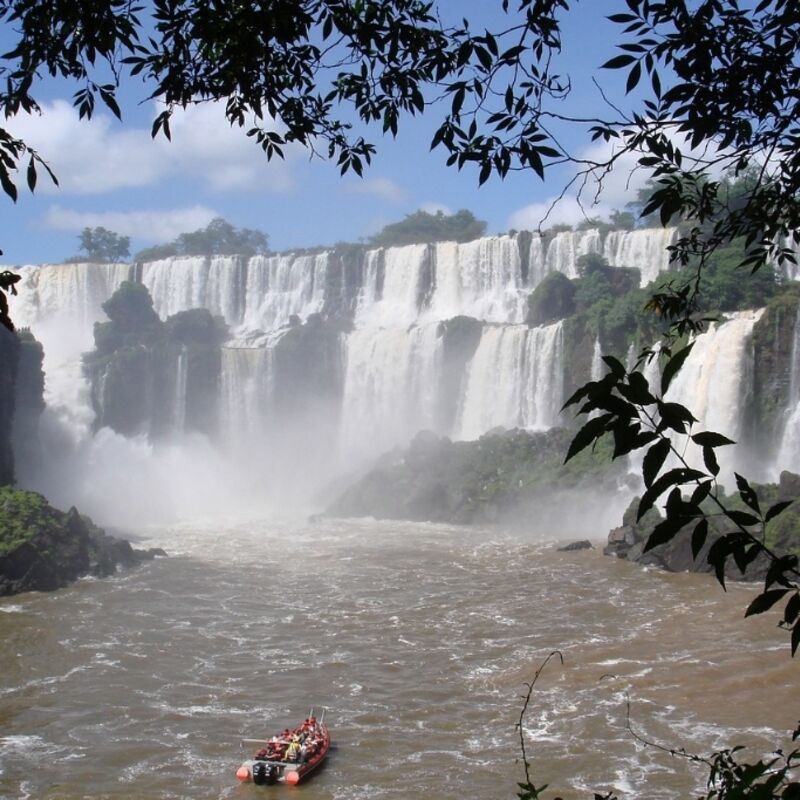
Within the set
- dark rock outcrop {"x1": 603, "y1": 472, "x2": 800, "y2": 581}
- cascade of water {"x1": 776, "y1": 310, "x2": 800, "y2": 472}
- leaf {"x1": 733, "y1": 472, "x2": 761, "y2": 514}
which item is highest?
leaf {"x1": 733, "y1": 472, "x2": 761, "y2": 514}

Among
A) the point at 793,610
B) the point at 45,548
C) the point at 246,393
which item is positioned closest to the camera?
the point at 793,610

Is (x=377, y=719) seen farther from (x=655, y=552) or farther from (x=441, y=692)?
(x=655, y=552)

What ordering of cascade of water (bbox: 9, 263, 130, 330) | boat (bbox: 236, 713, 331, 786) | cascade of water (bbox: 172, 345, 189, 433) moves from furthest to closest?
1. cascade of water (bbox: 9, 263, 130, 330)
2. cascade of water (bbox: 172, 345, 189, 433)
3. boat (bbox: 236, 713, 331, 786)

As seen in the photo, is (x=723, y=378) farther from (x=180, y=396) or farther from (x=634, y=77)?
(x=634, y=77)

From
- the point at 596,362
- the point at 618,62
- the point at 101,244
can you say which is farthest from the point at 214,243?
the point at 618,62

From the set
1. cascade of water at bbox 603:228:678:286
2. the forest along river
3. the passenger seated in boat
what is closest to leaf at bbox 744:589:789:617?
the forest along river

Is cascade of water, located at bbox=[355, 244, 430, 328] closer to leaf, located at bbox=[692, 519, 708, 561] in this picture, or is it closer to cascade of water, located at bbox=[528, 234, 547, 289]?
cascade of water, located at bbox=[528, 234, 547, 289]
